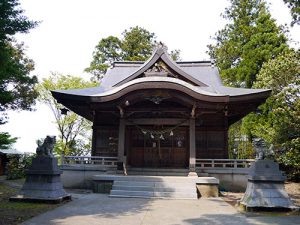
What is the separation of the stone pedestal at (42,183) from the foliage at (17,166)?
11.4 m

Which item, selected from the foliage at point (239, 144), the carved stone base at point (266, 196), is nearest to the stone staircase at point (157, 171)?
the carved stone base at point (266, 196)

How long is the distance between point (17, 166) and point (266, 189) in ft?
61.6

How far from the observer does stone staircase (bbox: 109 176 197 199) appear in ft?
41.9

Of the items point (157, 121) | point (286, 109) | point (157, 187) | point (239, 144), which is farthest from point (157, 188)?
point (239, 144)

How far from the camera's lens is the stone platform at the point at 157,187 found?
12.8 meters

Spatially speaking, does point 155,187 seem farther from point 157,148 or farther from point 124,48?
point 124,48

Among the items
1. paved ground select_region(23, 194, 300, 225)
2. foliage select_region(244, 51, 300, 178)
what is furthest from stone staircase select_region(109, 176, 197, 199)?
foliage select_region(244, 51, 300, 178)

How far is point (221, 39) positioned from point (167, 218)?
106ft

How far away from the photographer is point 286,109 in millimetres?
19609

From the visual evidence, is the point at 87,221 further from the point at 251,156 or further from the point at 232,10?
the point at 232,10

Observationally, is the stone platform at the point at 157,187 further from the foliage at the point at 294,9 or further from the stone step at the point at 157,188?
the foliage at the point at 294,9

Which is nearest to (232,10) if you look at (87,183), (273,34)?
(273,34)

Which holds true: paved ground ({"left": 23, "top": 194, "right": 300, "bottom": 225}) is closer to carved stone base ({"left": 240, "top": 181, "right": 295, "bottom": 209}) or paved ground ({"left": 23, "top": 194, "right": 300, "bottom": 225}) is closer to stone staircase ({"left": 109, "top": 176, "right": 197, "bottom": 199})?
carved stone base ({"left": 240, "top": 181, "right": 295, "bottom": 209})

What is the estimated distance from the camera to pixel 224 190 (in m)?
15.8
